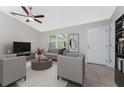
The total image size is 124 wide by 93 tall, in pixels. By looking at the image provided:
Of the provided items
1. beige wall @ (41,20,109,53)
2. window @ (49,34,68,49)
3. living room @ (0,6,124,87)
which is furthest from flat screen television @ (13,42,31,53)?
beige wall @ (41,20,109,53)

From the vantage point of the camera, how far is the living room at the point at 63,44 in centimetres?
256

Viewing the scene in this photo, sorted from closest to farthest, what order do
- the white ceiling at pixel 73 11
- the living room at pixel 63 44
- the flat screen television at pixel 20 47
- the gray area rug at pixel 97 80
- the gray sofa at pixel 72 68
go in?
the gray sofa at pixel 72 68 → the gray area rug at pixel 97 80 → the living room at pixel 63 44 → the white ceiling at pixel 73 11 → the flat screen television at pixel 20 47

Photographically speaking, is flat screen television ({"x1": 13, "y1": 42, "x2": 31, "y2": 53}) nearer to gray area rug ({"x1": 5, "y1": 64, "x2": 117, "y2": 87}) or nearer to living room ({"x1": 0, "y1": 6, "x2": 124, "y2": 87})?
living room ({"x1": 0, "y1": 6, "x2": 124, "y2": 87})

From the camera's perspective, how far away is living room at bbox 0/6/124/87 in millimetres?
2557

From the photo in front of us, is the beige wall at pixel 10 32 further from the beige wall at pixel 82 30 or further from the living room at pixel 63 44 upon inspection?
the beige wall at pixel 82 30

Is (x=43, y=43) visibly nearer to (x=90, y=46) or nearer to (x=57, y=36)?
(x=57, y=36)

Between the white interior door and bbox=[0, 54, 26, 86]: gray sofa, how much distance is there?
3534 mm

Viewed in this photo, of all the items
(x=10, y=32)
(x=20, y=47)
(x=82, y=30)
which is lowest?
(x=20, y=47)

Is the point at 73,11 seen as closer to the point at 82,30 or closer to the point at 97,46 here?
the point at 82,30

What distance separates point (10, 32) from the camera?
5023 mm

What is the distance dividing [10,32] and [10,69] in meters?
3.44

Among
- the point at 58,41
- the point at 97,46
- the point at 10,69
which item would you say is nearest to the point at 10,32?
the point at 58,41

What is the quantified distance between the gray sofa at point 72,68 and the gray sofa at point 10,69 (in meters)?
1.08

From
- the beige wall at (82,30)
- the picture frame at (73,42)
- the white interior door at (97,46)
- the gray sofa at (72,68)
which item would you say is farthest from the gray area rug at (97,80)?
the picture frame at (73,42)
